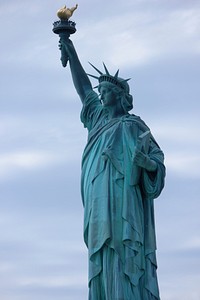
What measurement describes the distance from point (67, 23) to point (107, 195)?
151 inches

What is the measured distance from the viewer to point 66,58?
22.3m

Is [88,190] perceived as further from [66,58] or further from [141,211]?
[66,58]

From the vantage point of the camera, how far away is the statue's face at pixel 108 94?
21344mm

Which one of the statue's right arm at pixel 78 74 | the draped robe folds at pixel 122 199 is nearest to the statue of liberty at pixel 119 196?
the draped robe folds at pixel 122 199

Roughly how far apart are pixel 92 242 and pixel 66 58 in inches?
158

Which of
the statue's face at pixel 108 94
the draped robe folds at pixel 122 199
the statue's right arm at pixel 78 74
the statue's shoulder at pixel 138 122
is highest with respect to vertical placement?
the statue's right arm at pixel 78 74

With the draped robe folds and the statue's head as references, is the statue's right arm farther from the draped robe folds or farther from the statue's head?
the draped robe folds

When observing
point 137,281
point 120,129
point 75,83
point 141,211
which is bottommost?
point 137,281

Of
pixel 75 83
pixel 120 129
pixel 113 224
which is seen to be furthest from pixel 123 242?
→ pixel 75 83

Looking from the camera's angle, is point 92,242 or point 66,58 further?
point 66,58

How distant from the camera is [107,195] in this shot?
20.5 metres

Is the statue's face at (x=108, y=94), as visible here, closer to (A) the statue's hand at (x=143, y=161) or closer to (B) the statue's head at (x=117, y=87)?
(B) the statue's head at (x=117, y=87)

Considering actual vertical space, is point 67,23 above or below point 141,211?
→ above

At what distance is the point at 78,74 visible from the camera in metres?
22.2
